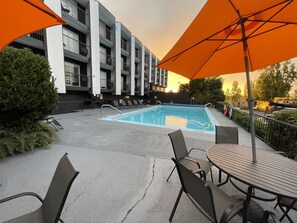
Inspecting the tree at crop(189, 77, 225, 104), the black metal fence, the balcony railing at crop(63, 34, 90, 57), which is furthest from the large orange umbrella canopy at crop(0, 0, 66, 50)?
the tree at crop(189, 77, 225, 104)

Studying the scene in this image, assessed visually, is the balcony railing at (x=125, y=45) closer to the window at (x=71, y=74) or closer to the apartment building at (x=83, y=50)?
the apartment building at (x=83, y=50)

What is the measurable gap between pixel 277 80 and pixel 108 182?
120ft

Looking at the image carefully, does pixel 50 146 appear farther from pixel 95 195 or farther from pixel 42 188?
pixel 95 195

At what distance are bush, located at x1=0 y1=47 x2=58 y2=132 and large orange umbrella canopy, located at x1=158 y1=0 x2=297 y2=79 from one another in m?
3.69

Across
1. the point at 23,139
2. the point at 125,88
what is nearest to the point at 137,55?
the point at 125,88

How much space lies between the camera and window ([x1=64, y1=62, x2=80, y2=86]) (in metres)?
13.8

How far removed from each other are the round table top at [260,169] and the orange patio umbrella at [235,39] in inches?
9.2

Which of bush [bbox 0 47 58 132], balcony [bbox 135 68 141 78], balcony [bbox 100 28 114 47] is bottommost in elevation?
bush [bbox 0 47 58 132]

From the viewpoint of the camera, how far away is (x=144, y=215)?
88.1 inches

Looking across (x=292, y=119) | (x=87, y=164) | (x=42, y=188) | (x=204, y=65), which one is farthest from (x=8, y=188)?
(x=292, y=119)

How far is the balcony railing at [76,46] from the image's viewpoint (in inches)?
540

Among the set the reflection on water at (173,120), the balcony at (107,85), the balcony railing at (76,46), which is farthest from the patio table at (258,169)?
the balcony at (107,85)

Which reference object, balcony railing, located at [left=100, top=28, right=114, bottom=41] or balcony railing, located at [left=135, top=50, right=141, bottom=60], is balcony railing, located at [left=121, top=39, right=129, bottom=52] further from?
balcony railing, located at [left=135, top=50, right=141, bottom=60]

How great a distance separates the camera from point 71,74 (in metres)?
14.2
